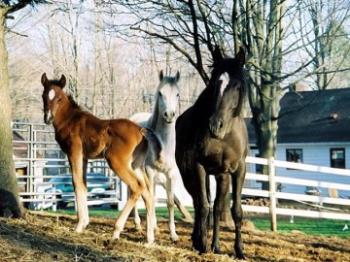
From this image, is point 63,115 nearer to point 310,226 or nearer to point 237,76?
point 237,76

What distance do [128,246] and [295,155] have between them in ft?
87.6

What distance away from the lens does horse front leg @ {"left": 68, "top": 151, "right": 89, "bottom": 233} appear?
7.89 m

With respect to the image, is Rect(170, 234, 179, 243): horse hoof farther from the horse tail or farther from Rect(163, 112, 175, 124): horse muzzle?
Rect(163, 112, 175, 124): horse muzzle

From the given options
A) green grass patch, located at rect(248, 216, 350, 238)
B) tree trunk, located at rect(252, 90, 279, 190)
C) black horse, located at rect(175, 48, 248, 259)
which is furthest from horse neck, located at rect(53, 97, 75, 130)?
tree trunk, located at rect(252, 90, 279, 190)

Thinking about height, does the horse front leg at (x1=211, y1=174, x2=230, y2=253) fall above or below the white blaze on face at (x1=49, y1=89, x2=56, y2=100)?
below

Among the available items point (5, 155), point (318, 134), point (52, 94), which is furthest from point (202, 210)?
point (318, 134)

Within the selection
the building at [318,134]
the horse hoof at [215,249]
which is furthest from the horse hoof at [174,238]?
the building at [318,134]

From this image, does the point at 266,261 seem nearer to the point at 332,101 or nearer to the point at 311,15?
the point at 311,15

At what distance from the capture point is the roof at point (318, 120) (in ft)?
99.8

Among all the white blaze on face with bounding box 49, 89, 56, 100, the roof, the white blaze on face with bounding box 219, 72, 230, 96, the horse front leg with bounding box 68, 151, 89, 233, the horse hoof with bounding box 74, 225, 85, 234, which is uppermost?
the roof

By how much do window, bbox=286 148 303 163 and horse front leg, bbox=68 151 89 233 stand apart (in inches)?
986

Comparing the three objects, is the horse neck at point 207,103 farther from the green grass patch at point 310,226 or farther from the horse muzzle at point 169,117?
the green grass patch at point 310,226

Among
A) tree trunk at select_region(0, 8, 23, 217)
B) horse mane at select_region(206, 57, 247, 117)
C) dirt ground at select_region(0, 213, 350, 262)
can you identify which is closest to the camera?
dirt ground at select_region(0, 213, 350, 262)

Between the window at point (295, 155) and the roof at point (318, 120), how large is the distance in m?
0.63
